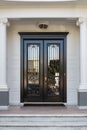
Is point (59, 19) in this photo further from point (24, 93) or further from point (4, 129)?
point (4, 129)

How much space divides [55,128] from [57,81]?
2441 mm

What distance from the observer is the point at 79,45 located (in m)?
8.70

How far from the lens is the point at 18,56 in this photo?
901 cm

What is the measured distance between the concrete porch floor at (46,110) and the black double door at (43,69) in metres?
0.67

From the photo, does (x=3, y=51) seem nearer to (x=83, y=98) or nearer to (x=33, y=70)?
(x=33, y=70)

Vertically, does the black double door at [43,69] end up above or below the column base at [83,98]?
above

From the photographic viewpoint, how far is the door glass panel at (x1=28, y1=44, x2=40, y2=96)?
9.09m

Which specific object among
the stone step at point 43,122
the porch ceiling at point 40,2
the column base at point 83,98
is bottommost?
the stone step at point 43,122

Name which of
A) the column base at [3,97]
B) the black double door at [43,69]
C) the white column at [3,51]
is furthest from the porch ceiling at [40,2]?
the column base at [3,97]

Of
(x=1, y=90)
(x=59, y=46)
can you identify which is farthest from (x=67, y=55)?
(x=1, y=90)

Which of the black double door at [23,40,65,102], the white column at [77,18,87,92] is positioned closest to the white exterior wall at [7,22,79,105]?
the black double door at [23,40,65,102]

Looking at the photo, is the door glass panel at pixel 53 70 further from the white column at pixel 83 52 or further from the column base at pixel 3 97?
the column base at pixel 3 97

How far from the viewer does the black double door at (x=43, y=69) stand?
907 cm

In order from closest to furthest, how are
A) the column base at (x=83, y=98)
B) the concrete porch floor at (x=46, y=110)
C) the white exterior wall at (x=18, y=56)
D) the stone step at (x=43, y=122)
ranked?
1. the stone step at (x=43, y=122)
2. the concrete porch floor at (x=46, y=110)
3. the column base at (x=83, y=98)
4. the white exterior wall at (x=18, y=56)
